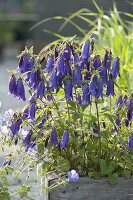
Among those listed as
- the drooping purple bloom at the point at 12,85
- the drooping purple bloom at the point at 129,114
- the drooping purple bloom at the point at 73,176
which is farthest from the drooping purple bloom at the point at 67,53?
the drooping purple bloom at the point at 73,176

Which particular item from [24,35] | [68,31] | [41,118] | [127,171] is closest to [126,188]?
[127,171]

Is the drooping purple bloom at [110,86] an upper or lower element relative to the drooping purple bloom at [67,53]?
lower

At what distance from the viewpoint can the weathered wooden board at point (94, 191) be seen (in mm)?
2639

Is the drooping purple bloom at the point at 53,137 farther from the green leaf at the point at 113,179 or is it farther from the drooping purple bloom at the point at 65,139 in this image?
the green leaf at the point at 113,179

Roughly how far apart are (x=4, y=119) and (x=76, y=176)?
0.46m

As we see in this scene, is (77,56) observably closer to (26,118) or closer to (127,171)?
(26,118)

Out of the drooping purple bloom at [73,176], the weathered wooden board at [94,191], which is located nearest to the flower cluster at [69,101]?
the drooping purple bloom at [73,176]

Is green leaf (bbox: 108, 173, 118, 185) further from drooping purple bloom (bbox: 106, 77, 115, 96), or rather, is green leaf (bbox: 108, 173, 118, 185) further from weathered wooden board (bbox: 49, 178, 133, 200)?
drooping purple bloom (bbox: 106, 77, 115, 96)

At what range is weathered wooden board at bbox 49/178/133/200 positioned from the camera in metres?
2.64

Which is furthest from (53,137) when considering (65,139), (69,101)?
(69,101)

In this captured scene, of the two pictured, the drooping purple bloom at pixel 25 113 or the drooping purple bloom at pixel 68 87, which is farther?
the drooping purple bloom at pixel 25 113

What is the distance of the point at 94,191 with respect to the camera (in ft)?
8.70

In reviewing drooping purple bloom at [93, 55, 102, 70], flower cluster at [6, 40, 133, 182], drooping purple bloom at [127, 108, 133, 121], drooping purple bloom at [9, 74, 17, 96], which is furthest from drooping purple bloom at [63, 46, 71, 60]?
drooping purple bloom at [127, 108, 133, 121]

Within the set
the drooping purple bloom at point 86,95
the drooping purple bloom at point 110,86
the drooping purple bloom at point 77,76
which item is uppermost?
the drooping purple bloom at point 77,76
